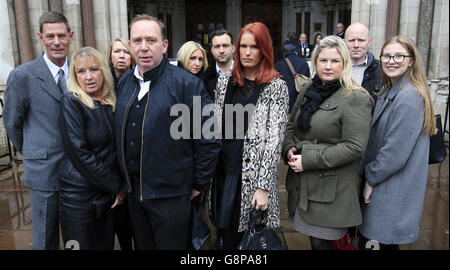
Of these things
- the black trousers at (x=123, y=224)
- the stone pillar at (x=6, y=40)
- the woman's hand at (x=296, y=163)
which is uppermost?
the stone pillar at (x=6, y=40)

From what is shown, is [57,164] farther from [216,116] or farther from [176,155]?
[216,116]

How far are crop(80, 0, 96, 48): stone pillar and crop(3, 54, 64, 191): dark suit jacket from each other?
6092 mm

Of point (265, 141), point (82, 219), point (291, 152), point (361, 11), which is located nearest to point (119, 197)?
point (82, 219)

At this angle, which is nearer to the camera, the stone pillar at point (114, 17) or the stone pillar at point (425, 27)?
the stone pillar at point (425, 27)

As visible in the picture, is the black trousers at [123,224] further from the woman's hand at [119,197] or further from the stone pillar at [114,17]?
the stone pillar at [114,17]

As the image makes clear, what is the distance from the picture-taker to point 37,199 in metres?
2.53

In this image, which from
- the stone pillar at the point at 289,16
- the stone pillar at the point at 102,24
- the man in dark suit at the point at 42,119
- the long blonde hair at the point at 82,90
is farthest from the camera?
the stone pillar at the point at 289,16

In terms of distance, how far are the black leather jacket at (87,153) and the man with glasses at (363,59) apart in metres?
2.22

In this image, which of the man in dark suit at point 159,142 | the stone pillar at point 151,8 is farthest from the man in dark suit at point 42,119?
the stone pillar at point 151,8

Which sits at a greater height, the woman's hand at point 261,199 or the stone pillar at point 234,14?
the stone pillar at point 234,14

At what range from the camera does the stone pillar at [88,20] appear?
7883 mm

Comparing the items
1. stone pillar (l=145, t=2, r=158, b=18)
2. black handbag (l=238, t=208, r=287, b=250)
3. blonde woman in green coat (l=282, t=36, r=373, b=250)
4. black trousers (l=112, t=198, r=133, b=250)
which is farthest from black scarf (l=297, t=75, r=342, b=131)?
stone pillar (l=145, t=2, r=158, b=18)

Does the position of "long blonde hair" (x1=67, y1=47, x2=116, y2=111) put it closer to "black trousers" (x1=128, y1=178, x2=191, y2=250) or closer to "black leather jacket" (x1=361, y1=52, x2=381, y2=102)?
"black trousers" (x1=128, y1=178, x2=191, y2=250)

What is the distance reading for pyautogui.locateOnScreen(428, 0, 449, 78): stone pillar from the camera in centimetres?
736
